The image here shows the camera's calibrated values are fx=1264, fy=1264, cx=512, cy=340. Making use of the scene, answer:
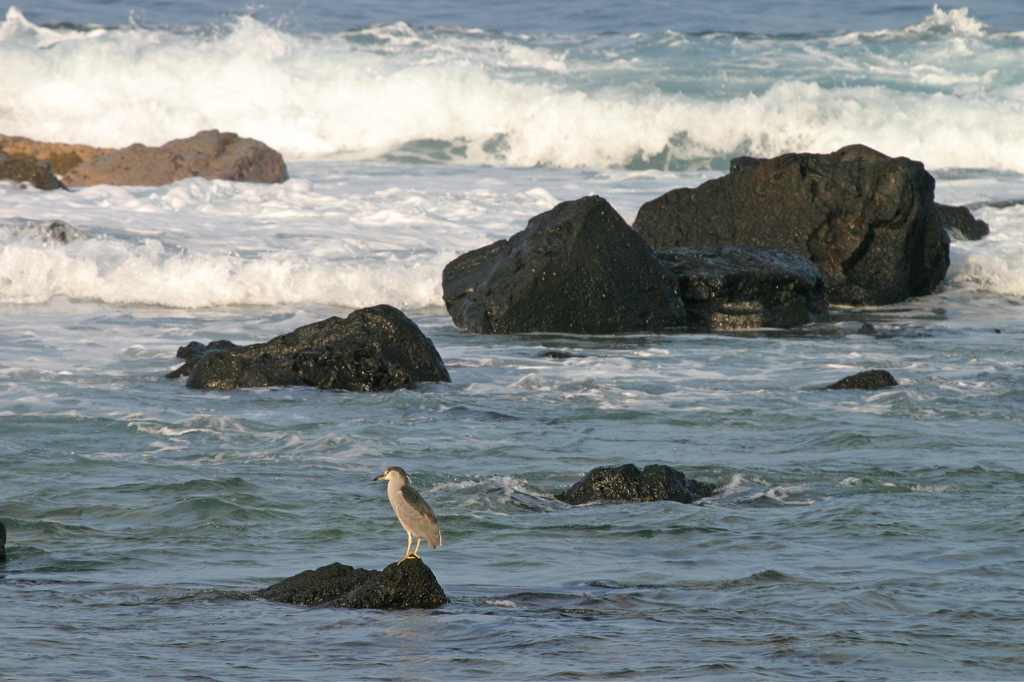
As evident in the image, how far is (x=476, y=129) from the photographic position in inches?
977

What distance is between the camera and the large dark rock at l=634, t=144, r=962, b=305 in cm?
1303

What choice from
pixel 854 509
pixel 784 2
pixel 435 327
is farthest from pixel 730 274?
pixel 784 2

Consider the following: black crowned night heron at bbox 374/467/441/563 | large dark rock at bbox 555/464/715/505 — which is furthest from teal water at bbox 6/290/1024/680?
black crowned night heron at bbox 374/467/441/563

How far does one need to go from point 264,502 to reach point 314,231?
401 inches

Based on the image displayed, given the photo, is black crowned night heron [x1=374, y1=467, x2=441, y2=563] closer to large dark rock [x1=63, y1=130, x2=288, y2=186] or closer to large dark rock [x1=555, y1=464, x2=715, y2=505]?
large dark rock [x1=555, y1=464, x2=715, y2=505]

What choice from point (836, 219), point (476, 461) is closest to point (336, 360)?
point (476, 461)

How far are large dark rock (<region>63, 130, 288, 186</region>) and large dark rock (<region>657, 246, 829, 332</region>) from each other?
28.4 ft

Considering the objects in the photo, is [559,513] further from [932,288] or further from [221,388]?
[932,288]

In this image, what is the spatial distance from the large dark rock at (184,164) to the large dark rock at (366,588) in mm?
14583

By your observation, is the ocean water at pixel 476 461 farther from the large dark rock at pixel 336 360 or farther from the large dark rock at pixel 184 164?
the large dark rock at pixel 184 164

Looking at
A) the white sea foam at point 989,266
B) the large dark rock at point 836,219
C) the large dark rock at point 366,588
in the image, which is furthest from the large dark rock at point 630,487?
the white sea foam at point 989,266

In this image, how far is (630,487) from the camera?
6047 millimetres

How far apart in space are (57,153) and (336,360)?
1356 cm

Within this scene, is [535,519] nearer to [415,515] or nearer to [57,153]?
[415,515]
